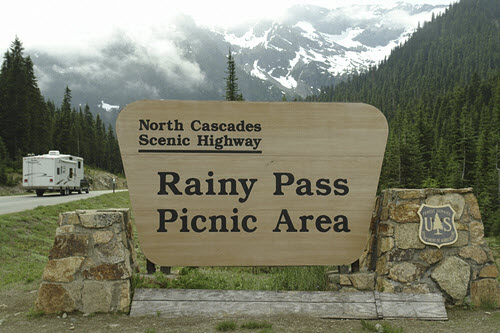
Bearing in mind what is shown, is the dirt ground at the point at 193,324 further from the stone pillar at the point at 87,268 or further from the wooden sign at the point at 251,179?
the wooden sign at the point at 251,179

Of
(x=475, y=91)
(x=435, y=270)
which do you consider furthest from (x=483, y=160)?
(x=475, y=91)

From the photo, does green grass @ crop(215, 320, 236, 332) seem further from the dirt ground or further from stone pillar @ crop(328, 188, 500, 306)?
stone pillar @ crop(328, 188, 500, 306)

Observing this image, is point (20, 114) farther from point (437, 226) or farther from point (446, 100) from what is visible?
point (446, 100)

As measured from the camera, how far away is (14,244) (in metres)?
7.66

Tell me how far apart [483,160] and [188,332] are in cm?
5214

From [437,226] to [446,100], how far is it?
108777mm

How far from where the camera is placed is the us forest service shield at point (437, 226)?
13.7 feet

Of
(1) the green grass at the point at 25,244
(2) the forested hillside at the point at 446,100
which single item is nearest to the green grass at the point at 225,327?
(1) the green grass at the point at 25,244

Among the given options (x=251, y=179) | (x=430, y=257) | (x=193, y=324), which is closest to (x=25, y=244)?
(x=193, y=324)

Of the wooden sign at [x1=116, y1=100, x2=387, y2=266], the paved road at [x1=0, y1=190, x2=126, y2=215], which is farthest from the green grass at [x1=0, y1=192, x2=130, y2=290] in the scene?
the wooden sign at [x1=116, y1=100, x2=387, y2=266]

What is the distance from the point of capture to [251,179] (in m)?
4.32

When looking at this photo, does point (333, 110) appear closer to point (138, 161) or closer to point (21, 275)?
point (138, 161)

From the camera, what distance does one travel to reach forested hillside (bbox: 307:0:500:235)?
4447 centimetres

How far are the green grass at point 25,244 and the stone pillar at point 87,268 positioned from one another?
166cm
